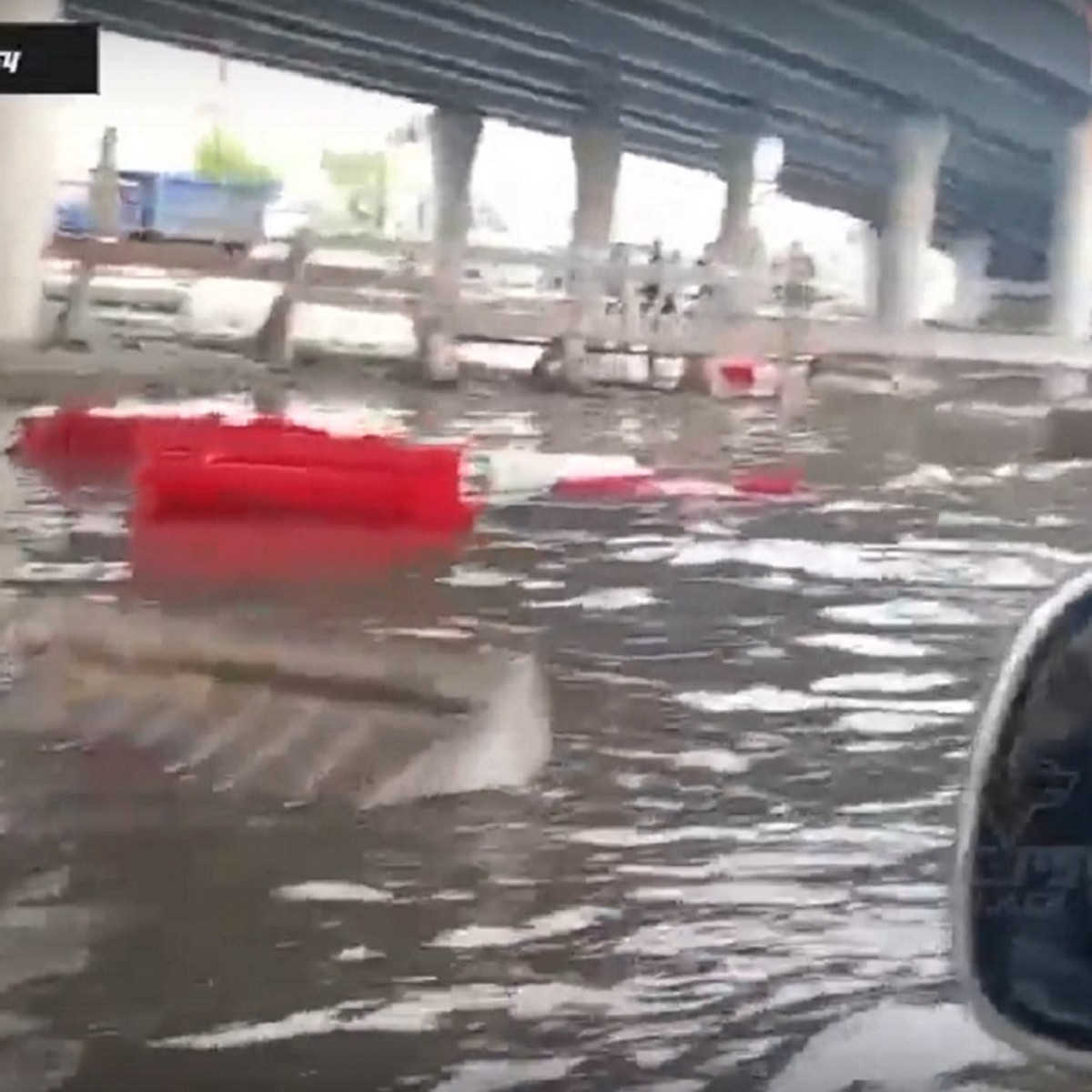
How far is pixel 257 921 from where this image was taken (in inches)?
42.0

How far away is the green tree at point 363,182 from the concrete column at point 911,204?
324 millimetres

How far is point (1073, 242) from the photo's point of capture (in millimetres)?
1141

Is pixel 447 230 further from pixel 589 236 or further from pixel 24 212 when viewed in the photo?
pixel 24 212

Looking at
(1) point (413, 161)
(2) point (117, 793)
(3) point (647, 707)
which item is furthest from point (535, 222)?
(2) point (117, 793)

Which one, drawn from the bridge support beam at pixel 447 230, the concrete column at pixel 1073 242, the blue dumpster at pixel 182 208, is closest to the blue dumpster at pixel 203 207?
the blue dumpster at pixel 182 208

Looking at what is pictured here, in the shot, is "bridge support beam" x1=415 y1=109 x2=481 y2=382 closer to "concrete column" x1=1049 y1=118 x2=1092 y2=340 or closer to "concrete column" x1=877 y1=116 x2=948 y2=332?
"concrete column" x1=877 y1=116 x2=948 y2=332

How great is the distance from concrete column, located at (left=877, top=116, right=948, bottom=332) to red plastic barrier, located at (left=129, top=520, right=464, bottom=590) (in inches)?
13.4

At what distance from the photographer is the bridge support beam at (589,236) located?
1.11 metres

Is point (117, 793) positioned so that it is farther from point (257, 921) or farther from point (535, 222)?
point (535, 222)

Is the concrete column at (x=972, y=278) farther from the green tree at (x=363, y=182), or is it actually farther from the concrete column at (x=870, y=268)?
the green tree at (x=363, y=182)

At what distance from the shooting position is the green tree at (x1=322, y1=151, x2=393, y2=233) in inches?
42.3

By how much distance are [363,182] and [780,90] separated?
27 cm

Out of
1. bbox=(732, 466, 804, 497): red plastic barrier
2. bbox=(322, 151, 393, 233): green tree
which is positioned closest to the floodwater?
bbox=(732, 466, 804, 497): red plastic barrier

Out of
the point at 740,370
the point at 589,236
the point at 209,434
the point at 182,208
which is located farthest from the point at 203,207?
the point at 740,370
